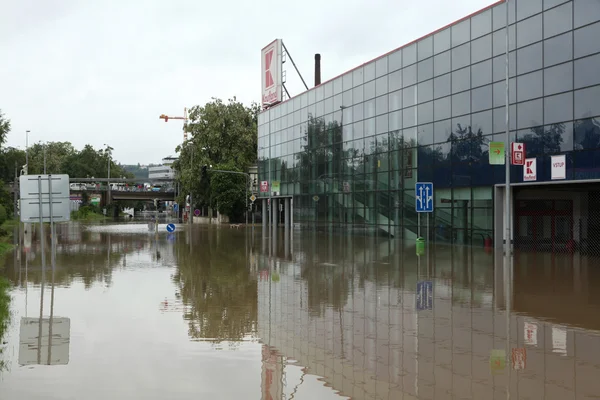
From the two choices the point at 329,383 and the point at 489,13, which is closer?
the point at 329,383

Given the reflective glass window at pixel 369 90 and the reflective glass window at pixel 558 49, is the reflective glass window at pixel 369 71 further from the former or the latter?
the reflective glass window at pixel 558 49

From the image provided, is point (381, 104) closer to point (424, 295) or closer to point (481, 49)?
point (481, 49)

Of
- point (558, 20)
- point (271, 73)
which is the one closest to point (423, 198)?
point (558, 20)

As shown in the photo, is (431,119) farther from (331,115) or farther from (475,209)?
(331,115)

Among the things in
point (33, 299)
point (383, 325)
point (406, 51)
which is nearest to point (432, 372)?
point (383, 325)

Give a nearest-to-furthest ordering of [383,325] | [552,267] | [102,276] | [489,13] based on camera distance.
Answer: [383,325] → [102,276] → [552,267] → [489,13]

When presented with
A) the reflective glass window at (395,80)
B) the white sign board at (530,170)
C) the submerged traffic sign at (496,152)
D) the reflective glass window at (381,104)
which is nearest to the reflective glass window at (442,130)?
the reflective glass window at (395,80)

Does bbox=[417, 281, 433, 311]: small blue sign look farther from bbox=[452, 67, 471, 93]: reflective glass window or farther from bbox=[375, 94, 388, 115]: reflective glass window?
bbox=[375, 94, 388, 115]: reflective glass window

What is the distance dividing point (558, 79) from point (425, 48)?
37.0ft

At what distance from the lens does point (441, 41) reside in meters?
37.2

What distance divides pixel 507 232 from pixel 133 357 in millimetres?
21776

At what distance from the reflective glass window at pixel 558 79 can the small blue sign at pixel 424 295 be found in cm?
1458

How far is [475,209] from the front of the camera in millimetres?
34969

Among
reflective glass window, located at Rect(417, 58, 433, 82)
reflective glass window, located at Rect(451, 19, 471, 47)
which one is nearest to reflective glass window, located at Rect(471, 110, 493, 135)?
reflective glass window, located at Rect(451, 19, 471, 47)
